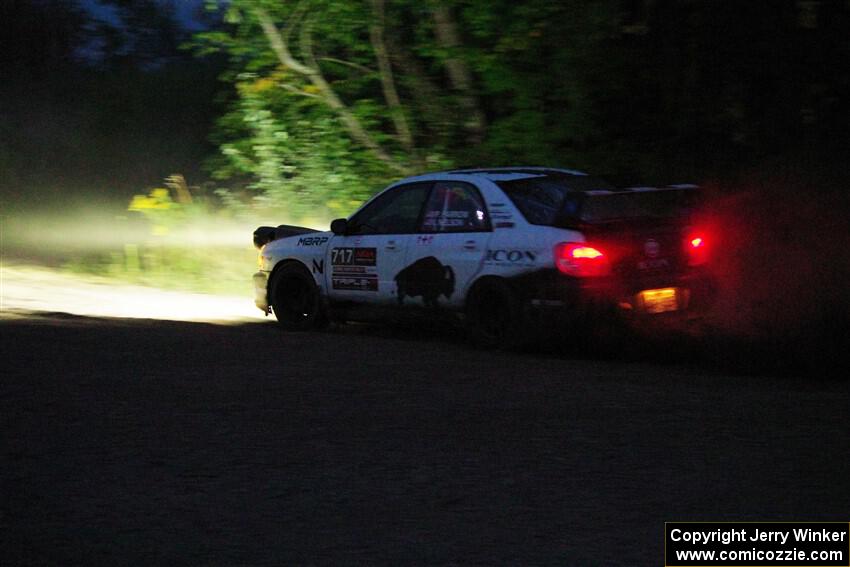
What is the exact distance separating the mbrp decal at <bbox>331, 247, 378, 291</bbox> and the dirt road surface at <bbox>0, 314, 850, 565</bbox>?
1.88 meters

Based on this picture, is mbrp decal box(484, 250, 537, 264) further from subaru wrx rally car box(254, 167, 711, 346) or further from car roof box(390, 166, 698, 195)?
car roof box(390, 166, 698, 195)

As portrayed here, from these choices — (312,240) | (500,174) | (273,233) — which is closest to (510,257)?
(500,174)

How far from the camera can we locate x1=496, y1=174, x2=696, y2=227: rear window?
399 inches

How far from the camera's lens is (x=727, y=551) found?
17.5 feet

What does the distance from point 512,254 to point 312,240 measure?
9.07 feet

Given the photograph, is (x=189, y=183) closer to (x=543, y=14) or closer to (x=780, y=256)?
(x=543, y=14)

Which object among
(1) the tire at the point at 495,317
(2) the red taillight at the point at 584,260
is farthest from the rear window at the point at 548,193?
(1) the tire at the point at 495,317

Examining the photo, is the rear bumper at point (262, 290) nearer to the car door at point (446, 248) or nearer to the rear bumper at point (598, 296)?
the car door at point (446, 248)

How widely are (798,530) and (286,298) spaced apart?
26.3 feet

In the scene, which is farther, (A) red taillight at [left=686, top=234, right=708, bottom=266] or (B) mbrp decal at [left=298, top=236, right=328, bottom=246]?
(B) mbrp decal at [left=298, top=236, right=328, bottom=246]

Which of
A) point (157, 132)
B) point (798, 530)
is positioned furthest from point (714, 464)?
point (157, 132)

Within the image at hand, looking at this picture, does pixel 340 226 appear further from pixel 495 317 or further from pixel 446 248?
pixel 495 317

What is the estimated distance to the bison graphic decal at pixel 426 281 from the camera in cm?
1111

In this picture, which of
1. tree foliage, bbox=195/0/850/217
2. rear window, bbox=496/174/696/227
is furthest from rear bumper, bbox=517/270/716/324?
tree foliage, bbox=195/0/850/217
